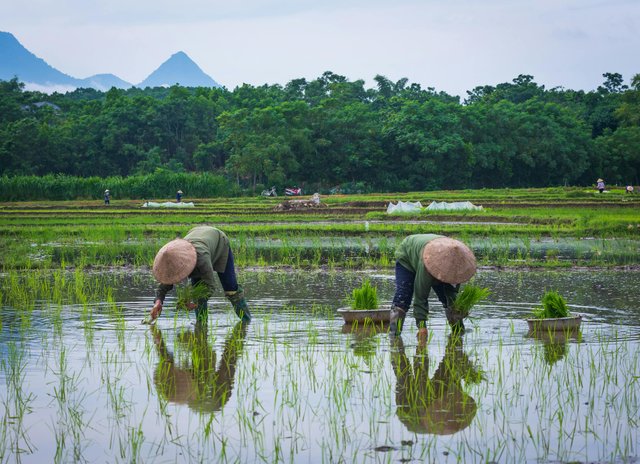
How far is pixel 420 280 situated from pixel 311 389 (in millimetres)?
1608

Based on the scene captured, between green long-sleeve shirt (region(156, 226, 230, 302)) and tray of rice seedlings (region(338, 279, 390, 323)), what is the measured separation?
1221 mm

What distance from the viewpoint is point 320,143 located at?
48.1m

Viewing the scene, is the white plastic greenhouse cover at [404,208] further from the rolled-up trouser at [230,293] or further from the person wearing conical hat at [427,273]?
the person wearing conical hat at [427,273]

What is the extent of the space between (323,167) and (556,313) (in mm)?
42087

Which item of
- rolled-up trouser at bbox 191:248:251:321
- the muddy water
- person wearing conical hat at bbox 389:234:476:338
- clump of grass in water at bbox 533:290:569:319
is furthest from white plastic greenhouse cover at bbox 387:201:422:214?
person wearing conical hat at bbox 389:234:476:338

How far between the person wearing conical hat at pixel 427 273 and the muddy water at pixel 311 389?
8.8 inches

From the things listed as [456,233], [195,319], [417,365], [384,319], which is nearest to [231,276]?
[195,319]

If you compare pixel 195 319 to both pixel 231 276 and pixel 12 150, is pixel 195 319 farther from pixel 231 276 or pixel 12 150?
pixel 12 150

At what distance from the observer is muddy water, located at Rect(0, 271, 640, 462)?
4.79 meters

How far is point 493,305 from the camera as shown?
376 inches

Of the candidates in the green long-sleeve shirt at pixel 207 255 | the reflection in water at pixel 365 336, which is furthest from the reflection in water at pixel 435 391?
the green long-sleeve shirt at pixel 207 255

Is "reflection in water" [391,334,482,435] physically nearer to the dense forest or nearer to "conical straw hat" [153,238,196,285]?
"conical straw hat" [153,238,196,285]

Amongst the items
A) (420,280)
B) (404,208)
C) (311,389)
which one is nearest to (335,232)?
(404,208)

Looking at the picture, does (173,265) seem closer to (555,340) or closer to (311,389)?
(311,389)
